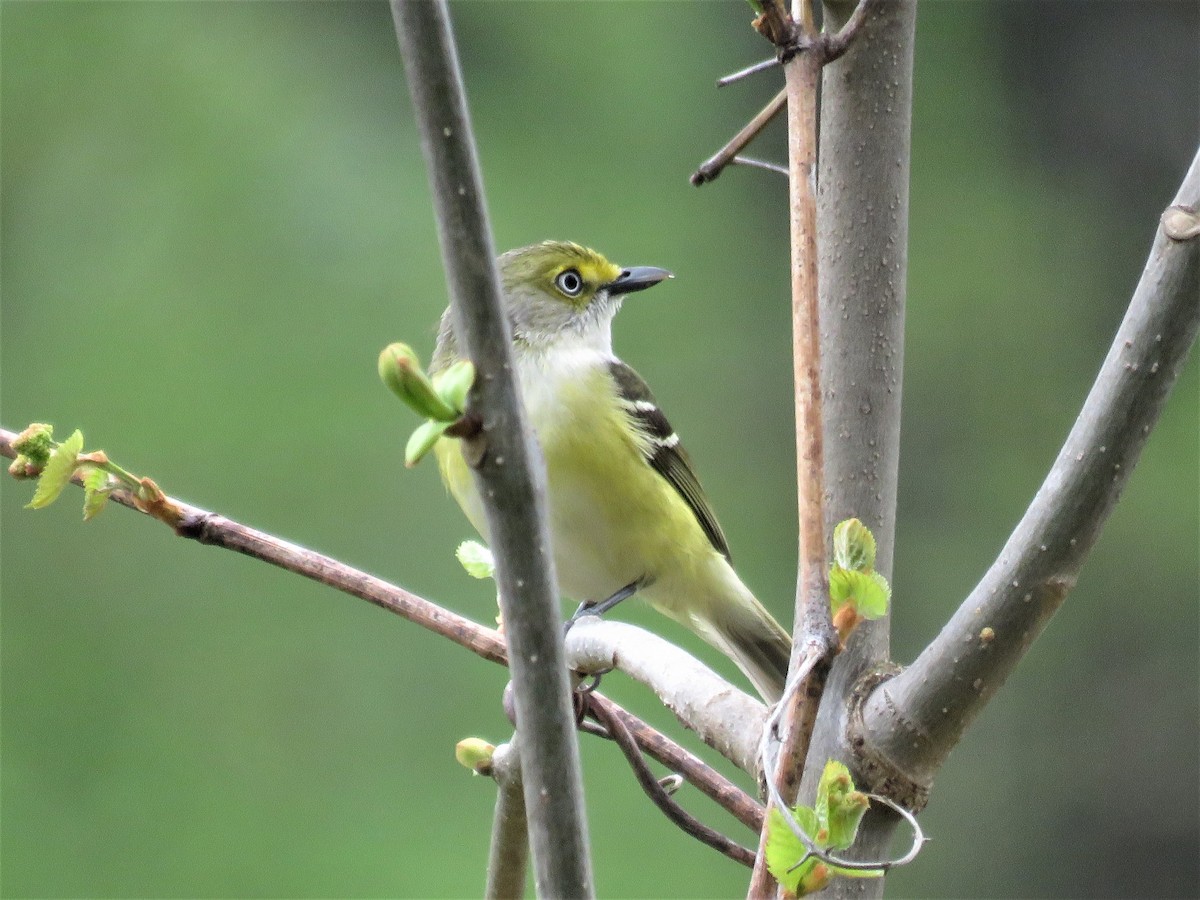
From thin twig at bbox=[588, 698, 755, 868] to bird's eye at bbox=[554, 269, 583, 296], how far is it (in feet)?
5.58

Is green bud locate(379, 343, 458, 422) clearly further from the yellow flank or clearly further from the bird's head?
the bird's head

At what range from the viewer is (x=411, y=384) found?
0.81 meters

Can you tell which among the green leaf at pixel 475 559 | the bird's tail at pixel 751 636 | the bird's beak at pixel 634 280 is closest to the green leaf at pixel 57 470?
the green leaf at pixel 475 559

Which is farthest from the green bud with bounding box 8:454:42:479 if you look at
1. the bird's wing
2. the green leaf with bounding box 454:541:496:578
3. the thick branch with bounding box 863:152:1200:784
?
the bird's wing

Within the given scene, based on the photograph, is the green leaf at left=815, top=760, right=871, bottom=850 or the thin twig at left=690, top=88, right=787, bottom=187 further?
the thin twig at left=690, top=88, right=787, bottom=187

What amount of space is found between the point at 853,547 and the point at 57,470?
73 centimetres

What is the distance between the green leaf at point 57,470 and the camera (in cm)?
125

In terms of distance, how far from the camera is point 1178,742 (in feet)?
21.5

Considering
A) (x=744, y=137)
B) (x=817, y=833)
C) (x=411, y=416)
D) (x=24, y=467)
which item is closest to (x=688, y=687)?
(x=817, y=833)

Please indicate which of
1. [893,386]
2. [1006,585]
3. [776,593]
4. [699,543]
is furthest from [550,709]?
[776,593]

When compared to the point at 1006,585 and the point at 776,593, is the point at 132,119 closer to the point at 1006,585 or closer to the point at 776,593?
the point at 776,593

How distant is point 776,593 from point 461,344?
636 centimetres

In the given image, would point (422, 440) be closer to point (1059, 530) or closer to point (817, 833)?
point (817, 833)

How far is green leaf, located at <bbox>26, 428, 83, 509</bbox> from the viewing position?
1.25m
